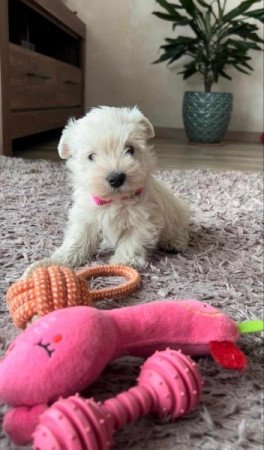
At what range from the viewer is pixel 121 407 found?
504 mm

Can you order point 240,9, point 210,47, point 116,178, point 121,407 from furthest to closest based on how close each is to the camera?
point 210,47, point 240,9, point 116,178, point 121,407

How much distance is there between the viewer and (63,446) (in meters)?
0.43

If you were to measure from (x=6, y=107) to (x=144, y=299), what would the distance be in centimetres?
179

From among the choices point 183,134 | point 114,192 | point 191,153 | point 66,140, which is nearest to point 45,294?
point 114,192

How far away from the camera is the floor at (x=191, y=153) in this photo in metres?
2.73

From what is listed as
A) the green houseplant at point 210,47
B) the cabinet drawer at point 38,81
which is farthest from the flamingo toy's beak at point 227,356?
the green houseplant at point 210,47

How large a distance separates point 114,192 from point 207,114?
3.01 meters

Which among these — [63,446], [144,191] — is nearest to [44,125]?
[144,191]

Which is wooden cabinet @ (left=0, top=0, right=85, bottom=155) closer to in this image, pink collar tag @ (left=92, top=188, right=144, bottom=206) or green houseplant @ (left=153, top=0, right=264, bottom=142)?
green houseplant @ (left=153, top=0, right=264, bottom=142)

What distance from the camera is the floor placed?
273 cm

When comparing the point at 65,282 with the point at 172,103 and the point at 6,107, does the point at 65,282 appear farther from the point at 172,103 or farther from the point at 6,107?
the point at 172,103

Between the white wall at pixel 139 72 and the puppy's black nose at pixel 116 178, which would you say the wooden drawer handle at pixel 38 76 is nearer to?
the white wall at pixel 139 72

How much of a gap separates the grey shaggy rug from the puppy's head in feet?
0.68

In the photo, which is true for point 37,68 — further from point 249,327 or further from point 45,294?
point 249,327
